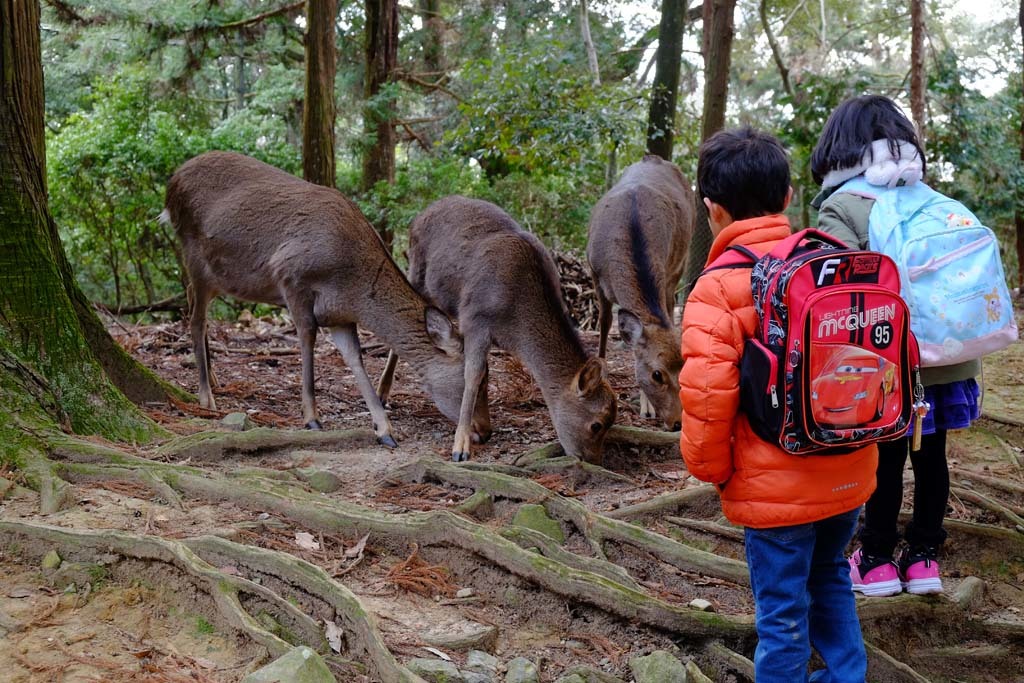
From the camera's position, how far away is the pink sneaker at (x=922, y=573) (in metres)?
4.79

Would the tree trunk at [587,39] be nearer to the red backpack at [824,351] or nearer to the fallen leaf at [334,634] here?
the red backpack at [824,351]

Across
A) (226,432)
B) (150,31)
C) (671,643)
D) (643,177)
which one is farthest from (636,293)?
(150,31)

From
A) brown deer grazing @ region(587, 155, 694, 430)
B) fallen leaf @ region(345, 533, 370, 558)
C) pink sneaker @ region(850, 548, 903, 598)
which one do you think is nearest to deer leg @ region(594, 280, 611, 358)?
brown deer grazing @ region(587, 155, 694, 430)

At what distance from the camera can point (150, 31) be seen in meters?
14.5

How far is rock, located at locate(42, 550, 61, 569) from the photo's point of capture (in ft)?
13.5

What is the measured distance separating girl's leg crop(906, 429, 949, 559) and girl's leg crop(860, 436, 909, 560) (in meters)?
0.10

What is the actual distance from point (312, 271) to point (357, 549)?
11.7 feet

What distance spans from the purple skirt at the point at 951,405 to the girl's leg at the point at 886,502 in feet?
0.52

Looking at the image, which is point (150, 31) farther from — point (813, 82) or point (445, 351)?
point (813, 82)

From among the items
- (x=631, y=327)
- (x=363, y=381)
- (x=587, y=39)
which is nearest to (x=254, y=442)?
(x=363, y=381)

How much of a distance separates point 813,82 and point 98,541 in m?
15.8

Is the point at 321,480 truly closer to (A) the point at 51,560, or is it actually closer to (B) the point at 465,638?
(A) the point at 51,560

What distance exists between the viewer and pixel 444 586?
4.61 metres

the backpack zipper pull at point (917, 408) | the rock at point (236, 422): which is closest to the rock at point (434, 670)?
the backpack zipper pull at point (917, 408)
